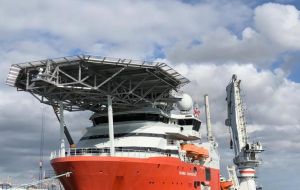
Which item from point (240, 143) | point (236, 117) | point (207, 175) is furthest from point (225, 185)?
point (207, 175)

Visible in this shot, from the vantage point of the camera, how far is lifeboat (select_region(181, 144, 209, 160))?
4825 cm

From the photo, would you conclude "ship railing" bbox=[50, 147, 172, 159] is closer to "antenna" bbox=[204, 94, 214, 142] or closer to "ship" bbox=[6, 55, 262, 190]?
"ship" bbox=[6, 55, 262, 190]

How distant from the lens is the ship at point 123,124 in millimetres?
37656

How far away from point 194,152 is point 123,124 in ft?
29.7

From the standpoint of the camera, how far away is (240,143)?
2403 inches

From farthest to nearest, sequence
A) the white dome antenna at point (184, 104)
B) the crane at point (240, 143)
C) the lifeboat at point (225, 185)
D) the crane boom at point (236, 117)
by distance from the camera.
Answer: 1. the lifeboat at point (225, 185)
2. the crane boom at point (236, 117)
3. the crane at point (240, 143)
4. the white dome antenna at point (184, 104)

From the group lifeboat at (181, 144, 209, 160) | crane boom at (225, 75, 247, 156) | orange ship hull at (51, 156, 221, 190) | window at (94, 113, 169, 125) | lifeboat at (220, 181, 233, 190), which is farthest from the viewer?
lifeboat at (220, 181, 233, 190)

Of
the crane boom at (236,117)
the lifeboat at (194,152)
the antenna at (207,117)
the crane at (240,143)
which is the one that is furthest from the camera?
the antenna at (207,117)

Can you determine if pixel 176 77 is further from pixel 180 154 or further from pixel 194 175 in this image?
pixel 194 175

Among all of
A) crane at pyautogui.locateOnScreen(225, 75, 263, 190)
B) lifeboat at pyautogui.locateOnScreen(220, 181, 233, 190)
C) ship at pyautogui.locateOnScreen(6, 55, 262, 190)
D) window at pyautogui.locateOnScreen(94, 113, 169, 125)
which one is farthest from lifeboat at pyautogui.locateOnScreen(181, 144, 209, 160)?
lifeboat at pyautogui.locateOnScreen(220, 181, 233, 190)

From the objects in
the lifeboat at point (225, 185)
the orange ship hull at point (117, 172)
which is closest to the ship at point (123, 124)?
the orange ship hull at point (117, 172)

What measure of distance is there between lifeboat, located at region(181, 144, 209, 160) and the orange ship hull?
5.92 metres

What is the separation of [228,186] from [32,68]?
3934 centimetres

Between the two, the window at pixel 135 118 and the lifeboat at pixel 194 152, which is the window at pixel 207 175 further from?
the window at pixel 135 118
